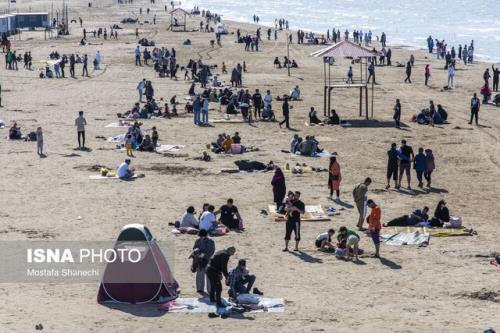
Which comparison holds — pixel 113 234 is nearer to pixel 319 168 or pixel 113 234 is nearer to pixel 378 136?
pixel 319 168

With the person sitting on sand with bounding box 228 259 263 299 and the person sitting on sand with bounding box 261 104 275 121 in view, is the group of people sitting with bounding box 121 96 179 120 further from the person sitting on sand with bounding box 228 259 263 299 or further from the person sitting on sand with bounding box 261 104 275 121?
the person sitting on sand with bounding box 228 259 263 299

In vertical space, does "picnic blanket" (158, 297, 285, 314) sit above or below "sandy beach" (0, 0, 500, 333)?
below

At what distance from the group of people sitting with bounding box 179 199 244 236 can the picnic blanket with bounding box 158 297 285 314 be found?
13.8ft

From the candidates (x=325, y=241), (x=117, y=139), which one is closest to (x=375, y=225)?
(x=325, y=241)

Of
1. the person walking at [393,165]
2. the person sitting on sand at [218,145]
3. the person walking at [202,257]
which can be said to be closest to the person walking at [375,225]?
the person walking at [202,257]

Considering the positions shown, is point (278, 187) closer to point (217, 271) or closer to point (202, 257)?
point (202, 257)

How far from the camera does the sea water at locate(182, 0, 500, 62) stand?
9278 cm

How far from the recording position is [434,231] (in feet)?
71.6

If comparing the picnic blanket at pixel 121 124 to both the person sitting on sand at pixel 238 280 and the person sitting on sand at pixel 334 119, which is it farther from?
the person sitting on sand at pixel 238 280

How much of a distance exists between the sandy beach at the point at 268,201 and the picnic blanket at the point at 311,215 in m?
0.30

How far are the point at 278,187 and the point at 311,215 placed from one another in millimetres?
1100

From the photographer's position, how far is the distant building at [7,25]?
261 ft

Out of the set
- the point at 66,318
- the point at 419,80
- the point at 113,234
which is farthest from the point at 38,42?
the point at 66,318

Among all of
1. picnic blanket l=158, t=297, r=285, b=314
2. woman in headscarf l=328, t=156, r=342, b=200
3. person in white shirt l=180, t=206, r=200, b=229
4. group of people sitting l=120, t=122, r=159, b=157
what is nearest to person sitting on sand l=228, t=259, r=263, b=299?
picnic blanket l=158, t=297, r=285, b=314
